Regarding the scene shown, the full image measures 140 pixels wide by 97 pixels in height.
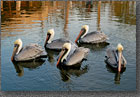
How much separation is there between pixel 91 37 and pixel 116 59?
1.92 metres

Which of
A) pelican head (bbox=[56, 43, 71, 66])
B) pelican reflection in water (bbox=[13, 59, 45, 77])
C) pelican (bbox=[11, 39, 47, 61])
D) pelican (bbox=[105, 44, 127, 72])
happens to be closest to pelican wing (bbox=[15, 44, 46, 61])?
pelican (bbox=[11, 39, 47, 61])

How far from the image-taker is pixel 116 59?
465 cm

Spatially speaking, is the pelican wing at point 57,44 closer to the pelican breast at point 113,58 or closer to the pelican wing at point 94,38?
the pelican wing at point 94,38

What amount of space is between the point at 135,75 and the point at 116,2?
45.8 inches

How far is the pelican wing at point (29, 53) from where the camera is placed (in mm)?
5216

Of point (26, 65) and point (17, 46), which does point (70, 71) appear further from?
point (17, 46)

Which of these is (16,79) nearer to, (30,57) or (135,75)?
(30,57)

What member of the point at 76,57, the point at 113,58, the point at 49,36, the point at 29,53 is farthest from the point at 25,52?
the point at 113,58

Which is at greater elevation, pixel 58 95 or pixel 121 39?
pixel 121 39

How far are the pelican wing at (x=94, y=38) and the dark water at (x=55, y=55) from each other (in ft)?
0.44

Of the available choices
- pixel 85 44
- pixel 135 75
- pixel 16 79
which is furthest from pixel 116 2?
pixel 85 44

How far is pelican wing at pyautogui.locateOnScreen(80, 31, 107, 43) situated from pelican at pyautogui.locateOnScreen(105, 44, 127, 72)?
1.37m

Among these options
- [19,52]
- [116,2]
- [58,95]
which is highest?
[116,2]

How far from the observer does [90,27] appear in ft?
22.5
